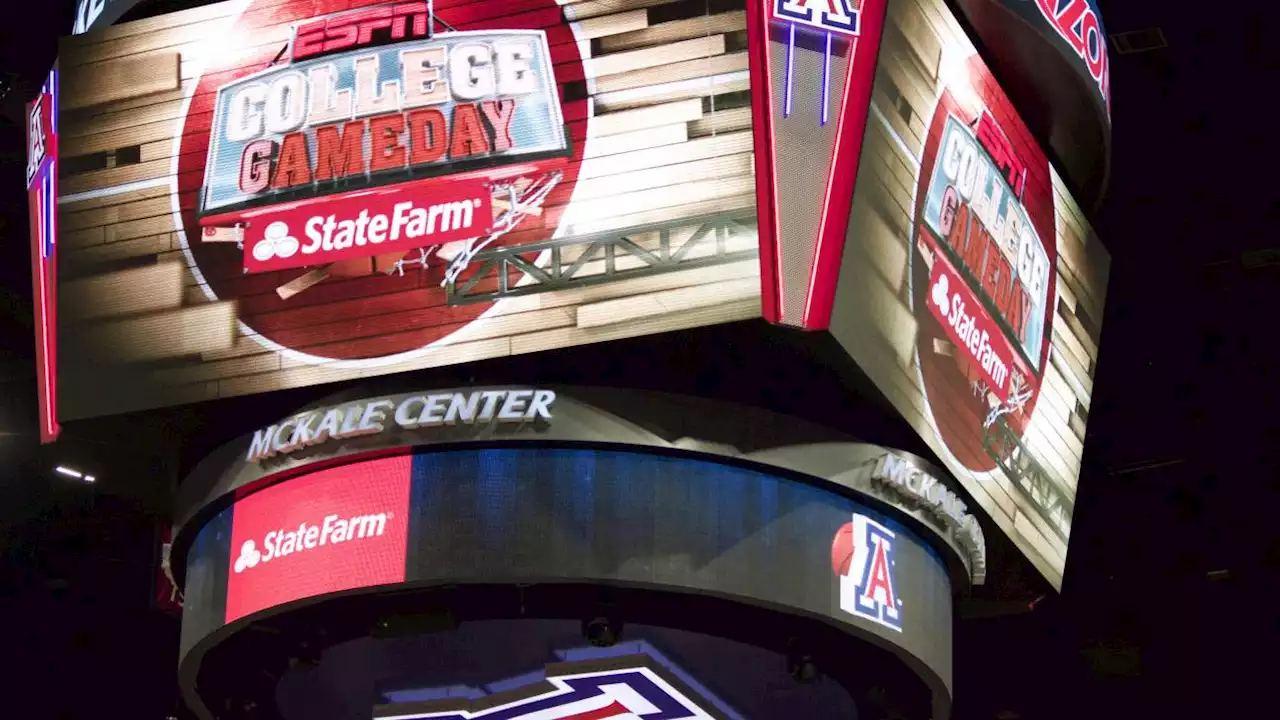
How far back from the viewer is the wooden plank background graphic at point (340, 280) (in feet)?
44.6

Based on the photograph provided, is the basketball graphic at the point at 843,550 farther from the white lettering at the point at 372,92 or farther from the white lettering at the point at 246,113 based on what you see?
the white lettering at the point at 246,113

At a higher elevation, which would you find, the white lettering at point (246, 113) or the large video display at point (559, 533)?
the white lettering at point (246, 113)

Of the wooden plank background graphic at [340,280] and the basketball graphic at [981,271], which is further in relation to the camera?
the basketball graphic at [981,271]

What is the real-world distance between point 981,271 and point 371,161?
4.36m

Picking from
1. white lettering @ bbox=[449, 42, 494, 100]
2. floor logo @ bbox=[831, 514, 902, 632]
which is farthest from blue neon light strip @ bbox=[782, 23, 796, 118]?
floor logo @ bbox=[831, 514, 902, 632]

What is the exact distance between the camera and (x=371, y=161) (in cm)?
1432

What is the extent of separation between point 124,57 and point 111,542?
543 cm

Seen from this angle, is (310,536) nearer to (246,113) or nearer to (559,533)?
(559,533)

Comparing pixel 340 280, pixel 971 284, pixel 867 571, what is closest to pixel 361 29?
pixel 340 280

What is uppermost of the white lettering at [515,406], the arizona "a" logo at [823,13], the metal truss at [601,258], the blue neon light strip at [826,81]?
the arizona "a" logo at [823,13]

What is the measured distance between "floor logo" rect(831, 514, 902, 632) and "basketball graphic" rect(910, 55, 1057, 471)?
859mm

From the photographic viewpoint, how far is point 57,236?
15.0m

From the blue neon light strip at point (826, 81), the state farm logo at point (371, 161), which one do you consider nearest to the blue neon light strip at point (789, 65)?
the blue neon light strip at point (826, 81)

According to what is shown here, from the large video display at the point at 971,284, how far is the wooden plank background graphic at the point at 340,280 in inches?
39.8
